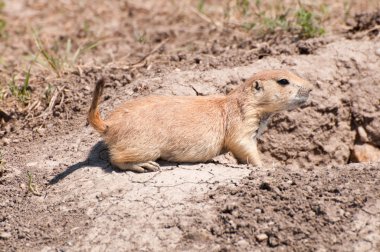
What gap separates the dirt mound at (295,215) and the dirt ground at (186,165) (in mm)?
10

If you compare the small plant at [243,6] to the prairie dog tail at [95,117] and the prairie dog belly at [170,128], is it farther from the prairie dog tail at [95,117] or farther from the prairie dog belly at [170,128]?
the prairie dog tail at [95,117]

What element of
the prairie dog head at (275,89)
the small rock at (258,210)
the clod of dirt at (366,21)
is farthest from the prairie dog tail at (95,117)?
the clod of dirt at (366,21)

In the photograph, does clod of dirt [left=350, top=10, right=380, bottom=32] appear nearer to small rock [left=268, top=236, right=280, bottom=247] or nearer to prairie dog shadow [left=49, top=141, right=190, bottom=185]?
prairie dog shadow [left=49, top=141, right=190, bottom=185]

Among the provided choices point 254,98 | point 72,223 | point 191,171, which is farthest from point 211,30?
point 72,223

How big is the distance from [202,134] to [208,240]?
128 centimetres

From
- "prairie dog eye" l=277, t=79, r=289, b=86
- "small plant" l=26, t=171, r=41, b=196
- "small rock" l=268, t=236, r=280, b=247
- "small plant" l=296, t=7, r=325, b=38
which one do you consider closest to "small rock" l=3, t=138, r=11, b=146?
"small plant" l=26, t=171, r=41, b=196

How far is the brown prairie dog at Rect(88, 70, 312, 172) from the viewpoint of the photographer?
5504mm

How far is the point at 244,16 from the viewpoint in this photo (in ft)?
28.3

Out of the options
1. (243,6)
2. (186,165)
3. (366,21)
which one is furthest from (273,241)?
(243,6)

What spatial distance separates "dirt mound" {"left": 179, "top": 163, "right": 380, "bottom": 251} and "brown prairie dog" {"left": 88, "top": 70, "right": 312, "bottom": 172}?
710mm

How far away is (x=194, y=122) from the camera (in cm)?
570

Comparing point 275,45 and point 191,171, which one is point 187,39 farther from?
point 191,171

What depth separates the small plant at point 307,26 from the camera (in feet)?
25.0

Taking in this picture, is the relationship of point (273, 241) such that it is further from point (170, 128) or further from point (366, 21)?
point (366, 21)
